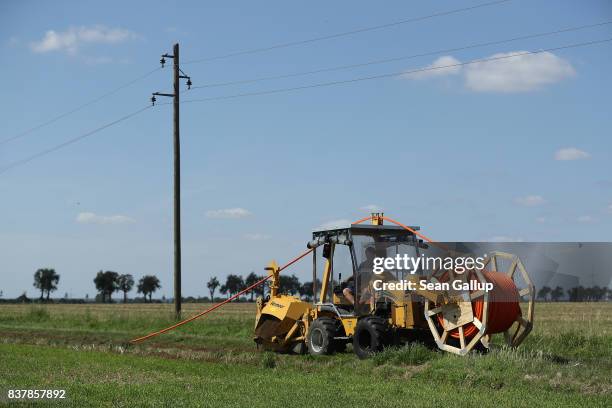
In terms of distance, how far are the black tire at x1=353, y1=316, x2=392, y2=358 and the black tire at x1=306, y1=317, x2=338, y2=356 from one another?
0.86m

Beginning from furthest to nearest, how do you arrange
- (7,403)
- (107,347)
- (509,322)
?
(107,347), (509,322), (7,403)

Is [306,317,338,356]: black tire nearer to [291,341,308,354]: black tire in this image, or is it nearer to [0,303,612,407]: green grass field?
[0,303,612,407]: green grass field

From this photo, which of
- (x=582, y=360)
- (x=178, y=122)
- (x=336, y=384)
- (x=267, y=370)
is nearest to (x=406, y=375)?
(x=336, y=384)

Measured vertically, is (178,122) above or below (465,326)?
above

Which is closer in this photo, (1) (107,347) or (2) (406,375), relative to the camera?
(2) (406,375)

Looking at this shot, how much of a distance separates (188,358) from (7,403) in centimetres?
800

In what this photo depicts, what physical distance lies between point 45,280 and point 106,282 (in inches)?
497

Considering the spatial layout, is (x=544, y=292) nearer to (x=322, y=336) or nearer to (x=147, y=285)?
(x=322, y=336)

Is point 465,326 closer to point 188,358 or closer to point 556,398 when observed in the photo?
point 556,398

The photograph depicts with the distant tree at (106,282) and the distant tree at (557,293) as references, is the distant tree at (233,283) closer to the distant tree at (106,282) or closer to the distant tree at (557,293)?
the distant tree at (106,282)

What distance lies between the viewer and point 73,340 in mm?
25922

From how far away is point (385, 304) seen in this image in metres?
17.6

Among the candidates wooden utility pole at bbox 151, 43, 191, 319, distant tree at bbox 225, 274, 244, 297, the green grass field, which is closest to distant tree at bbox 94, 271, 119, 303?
distant tree at bbox 225, 274, 244, 297

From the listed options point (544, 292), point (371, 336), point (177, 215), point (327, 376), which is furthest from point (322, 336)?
point (177, 215)
